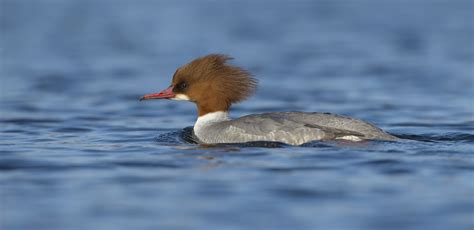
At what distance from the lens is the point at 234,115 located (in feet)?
46.6

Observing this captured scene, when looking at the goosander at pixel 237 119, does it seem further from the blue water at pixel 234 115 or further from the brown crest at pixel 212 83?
the blue water at pixel 234 115

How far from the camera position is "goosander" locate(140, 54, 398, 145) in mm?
9703

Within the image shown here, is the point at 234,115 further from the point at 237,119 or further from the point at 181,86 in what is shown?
the point at 237,119

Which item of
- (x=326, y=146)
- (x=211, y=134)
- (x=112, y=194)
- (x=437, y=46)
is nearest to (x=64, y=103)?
(x=211, y=134)

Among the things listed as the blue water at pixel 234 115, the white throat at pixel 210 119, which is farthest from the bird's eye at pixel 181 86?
the blue water at pixel 234 115

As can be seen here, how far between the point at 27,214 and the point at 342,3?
3045 cm

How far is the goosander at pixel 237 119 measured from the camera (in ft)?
31.8

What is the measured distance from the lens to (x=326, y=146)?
9555mm

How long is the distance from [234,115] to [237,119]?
4024mm

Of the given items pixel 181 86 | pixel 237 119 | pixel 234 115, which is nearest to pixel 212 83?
pixel 181 86

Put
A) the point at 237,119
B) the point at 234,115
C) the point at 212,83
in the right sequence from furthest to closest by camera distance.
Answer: the point at 234,115 → the point at 212,83 → the point at 237,119

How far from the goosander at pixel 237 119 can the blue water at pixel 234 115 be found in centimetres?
19

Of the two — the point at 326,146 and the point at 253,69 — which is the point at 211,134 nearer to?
the point at 326,146

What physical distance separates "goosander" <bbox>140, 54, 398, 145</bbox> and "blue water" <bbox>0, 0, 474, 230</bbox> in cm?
19
